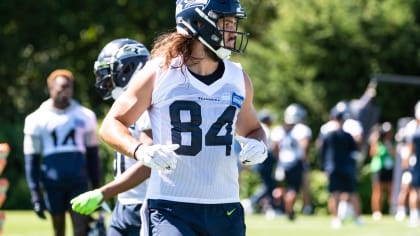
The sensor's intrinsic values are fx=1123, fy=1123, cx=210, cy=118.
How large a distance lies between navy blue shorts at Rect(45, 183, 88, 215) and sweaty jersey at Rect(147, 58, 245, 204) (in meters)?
5.21

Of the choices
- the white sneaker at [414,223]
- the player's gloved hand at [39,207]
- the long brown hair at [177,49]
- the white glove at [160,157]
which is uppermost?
the long brown hair at [177,49]

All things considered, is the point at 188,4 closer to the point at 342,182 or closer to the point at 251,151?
the point at 251,151

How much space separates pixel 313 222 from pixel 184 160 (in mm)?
14580

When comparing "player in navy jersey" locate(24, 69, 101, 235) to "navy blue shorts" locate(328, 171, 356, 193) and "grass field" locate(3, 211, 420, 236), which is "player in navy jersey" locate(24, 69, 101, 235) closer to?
"grass field" locate(3, 211, 420, 236)

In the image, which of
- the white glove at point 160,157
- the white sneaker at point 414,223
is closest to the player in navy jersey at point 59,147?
the white glove at point 160,157

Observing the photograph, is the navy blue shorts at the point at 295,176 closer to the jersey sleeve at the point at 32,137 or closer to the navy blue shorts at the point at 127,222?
the jersey sleeve at the point at 32,137

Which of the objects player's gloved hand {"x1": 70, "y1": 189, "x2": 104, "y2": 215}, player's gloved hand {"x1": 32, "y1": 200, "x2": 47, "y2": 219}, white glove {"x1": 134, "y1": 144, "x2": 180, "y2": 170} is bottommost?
player's gloved hand {"x1": 32, "y1": 200, "x2": 47, "y2": 219}

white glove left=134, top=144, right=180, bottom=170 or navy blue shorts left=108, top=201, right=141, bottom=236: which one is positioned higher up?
white glove left=134, top=144, right=180, bottom=170

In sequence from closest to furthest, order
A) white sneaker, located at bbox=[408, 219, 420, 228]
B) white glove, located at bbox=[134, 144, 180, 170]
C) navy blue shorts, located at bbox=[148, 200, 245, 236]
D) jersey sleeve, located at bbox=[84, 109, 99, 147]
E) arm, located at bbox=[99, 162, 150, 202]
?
1. white glove, located at bbox=[134, 144, 180, 170]
2. navy blue shorts, located at bbox=[148, 200, 245, 236]
3. arm, located at bbox=[99, 162, 150, 202]
4. jersey sleeve, located at bbox=[84, 109, 99, 147]
5. white sneaker, located at bbox=[408, 219, 420, 228]

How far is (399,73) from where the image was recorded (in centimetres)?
3272

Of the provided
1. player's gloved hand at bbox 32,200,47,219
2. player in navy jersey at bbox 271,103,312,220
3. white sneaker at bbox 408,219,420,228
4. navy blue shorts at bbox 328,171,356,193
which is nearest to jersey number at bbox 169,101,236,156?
player's gloved hand at bbox 32,200,47,219

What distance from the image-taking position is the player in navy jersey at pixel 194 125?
243 inches

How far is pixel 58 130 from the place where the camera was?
1125 centimetres

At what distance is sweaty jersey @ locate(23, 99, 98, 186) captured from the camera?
1126 cm
